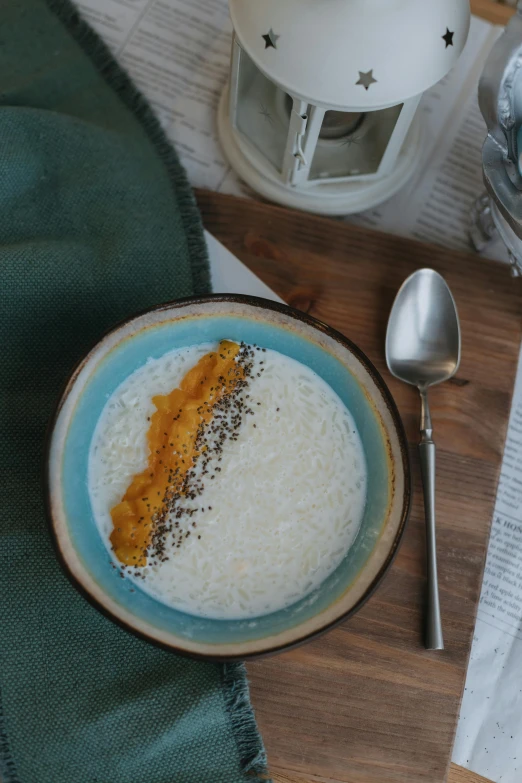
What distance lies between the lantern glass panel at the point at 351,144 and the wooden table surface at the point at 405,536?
6 centimetres

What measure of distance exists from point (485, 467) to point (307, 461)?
0.24 metres

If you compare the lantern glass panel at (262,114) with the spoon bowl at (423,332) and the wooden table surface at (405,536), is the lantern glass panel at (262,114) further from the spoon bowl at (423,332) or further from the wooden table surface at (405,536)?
the spoon bowl at (423,332)

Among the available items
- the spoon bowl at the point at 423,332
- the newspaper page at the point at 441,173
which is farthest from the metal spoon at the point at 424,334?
the newspaper page at the point at 441,173

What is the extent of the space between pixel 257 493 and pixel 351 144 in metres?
0.43

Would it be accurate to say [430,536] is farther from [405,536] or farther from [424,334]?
[424,334]

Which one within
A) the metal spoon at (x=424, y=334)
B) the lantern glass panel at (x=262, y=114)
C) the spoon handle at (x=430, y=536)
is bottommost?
the spoon handle at (x=430, y=536)

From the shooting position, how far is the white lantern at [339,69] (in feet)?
2.25

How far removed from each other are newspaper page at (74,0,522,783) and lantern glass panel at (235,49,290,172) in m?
0.07

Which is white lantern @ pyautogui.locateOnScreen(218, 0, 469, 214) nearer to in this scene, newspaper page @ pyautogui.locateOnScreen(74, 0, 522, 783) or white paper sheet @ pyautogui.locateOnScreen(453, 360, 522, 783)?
newspaper page @ pyautogui.locateOnScreen(74, 0, 522, 783)

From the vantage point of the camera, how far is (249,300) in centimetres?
74

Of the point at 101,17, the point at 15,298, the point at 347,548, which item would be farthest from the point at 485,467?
the point at 101,17

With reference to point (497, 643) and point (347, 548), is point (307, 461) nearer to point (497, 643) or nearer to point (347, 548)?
point (347, 548)

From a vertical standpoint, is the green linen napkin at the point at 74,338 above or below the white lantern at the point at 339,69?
below

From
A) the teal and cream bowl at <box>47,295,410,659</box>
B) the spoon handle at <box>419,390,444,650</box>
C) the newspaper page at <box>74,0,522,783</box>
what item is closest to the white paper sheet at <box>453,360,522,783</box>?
the newspaper page at <box>74,0,522,783</box>
